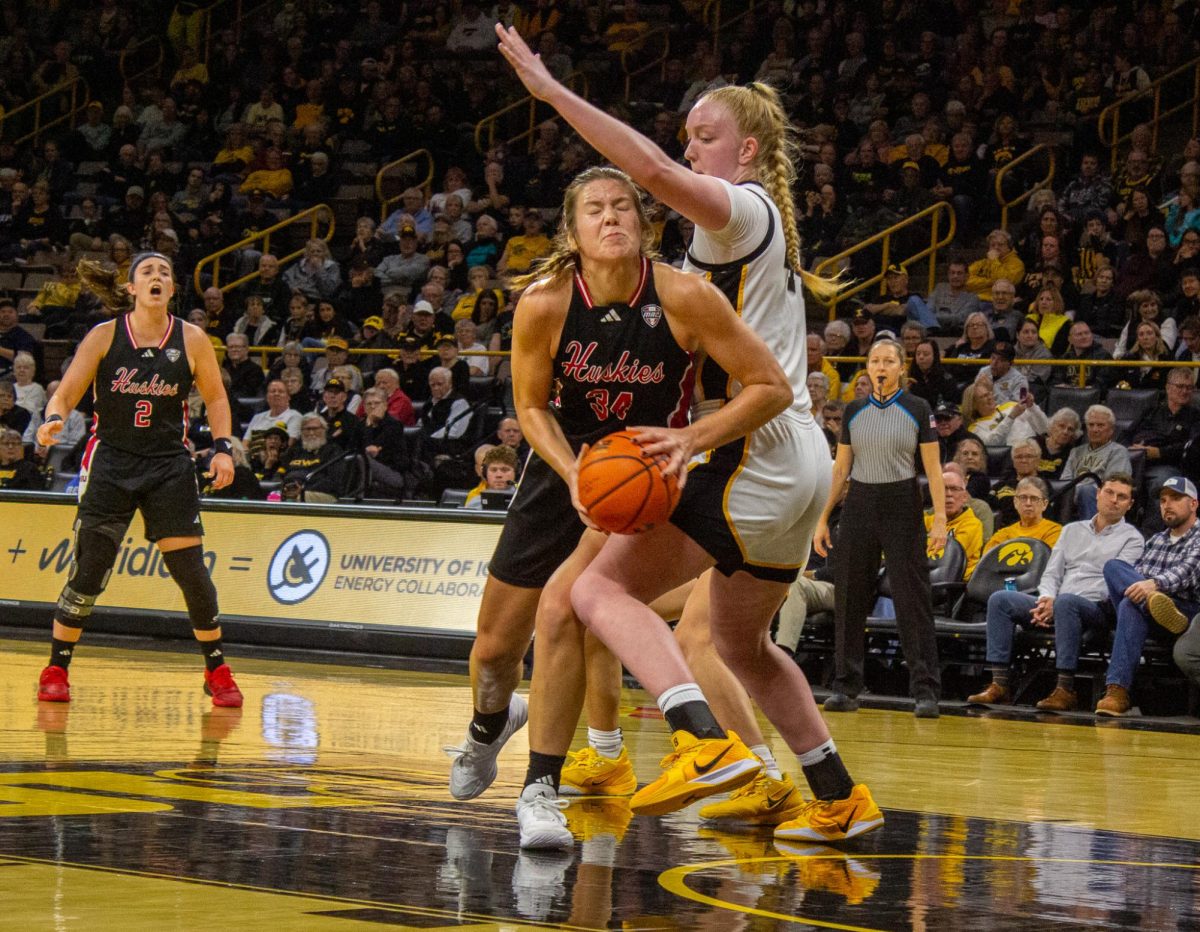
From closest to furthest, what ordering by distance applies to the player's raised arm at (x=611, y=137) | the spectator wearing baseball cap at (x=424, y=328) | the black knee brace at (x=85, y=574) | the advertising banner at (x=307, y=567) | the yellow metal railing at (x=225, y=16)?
the player's raised arm at (x=611, y=137) < the black knee brace at (x=85, y=574) < the advertising banner at (x=307, y=567) < the spectator wearing baseball cap at (x=424, y=328) < the yellow metal railing at (x=225, y=16)

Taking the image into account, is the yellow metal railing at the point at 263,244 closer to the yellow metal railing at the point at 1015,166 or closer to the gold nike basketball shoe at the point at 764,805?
the yellow metal railing at the point at 1015,166

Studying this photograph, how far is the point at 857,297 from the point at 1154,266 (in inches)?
129

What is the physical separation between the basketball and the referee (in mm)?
6351

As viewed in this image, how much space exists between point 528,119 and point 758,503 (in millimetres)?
18448

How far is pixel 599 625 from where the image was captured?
483 cm

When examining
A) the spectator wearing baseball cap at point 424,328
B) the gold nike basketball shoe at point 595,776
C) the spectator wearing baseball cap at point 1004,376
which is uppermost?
the spectator wearing baseball cap at point 424,328

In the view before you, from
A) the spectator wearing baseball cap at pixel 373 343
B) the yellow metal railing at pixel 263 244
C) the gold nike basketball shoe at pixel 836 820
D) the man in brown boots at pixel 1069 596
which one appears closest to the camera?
the gold nike basketball shoe at pixel 836 820

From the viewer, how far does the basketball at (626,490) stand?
14.8 ft

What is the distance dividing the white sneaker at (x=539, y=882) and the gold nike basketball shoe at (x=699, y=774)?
0.85ft

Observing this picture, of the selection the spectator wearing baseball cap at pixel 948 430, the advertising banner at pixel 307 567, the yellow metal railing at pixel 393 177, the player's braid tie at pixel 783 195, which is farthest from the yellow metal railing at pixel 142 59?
the player's braid tie at pixel 783 195

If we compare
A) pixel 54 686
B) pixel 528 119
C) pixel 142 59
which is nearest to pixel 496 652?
pixel 54 686

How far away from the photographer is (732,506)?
4941 mm

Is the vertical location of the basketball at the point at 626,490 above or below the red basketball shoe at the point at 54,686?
above

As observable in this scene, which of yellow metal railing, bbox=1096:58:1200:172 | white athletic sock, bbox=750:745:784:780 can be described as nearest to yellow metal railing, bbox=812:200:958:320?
yellow metal railing, bbox=1096:58:1200:172
